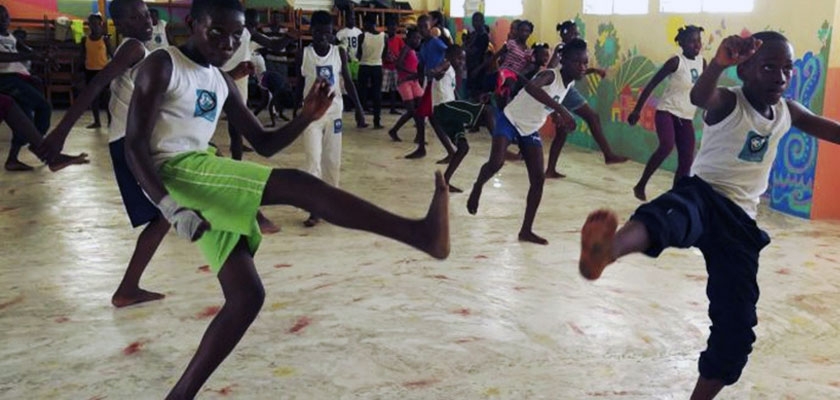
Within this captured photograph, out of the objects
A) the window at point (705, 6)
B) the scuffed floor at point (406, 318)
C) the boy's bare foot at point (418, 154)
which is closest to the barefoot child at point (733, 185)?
the scuffed floor at point (406, 318)

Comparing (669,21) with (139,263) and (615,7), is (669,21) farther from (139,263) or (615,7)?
(139,263)

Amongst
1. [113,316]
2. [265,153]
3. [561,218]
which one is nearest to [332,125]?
[561,218]

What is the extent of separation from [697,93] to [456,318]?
1.51 meters

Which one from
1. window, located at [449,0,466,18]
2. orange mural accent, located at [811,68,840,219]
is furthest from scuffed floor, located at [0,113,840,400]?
window, located at [449,0,466,18]

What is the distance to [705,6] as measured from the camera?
23.7 ft

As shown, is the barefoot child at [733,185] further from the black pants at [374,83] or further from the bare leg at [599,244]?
the black pants at [374,83]

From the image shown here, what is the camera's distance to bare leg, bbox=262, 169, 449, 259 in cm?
216

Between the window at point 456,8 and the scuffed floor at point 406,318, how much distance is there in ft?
25.4

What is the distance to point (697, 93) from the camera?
8.00 ft

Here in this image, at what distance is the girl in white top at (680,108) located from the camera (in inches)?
238

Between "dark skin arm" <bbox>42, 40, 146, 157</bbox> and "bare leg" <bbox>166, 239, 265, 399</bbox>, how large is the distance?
1.01 m

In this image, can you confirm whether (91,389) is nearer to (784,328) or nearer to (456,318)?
(456,318)

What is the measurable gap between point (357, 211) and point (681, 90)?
176 inches

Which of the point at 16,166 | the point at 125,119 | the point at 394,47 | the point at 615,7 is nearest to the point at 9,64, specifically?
the point at 16,166
